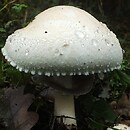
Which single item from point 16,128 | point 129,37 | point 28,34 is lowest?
point 16,128

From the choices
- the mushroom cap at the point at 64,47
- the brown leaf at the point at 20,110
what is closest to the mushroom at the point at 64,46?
the mushroom cap at the point at 64,47

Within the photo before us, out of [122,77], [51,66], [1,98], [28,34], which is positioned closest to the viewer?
[51,66]

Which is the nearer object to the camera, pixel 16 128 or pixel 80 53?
pixel 80 53

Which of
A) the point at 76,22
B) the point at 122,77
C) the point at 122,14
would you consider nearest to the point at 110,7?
the point at 122,14

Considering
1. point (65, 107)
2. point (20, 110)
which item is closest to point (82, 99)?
point (65, 107)

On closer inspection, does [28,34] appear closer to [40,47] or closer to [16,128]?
[40,47]

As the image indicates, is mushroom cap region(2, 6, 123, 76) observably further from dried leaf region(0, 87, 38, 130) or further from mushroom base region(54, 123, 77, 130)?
mushroom base region(54, 123, 77, 130)

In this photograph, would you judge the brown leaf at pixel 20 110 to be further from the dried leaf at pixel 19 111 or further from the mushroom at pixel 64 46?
the mushroom at pixel 64 46
